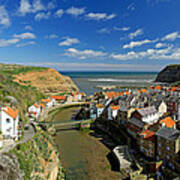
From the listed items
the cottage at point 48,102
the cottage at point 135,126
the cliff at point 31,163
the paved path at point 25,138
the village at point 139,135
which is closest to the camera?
the cliff at point 31,163

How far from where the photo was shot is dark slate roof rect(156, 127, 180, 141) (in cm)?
1952

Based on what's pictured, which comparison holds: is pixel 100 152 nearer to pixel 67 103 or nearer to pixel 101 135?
pixel 101 135

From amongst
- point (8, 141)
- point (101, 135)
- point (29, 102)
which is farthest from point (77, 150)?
point (29, 102)

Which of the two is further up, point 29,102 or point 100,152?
point 29,102

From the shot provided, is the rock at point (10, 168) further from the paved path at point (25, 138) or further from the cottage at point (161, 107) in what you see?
the cottage at point (161, 107)

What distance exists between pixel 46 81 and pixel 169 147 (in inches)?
3045

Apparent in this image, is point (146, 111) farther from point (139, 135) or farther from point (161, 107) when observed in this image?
point (139, 135)

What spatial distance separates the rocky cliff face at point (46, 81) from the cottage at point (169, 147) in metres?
68.7

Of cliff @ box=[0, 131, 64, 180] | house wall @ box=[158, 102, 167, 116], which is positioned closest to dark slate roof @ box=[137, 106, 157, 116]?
house wall @ box=[158, 102, 167, 116]

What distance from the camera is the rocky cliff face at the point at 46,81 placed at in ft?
266

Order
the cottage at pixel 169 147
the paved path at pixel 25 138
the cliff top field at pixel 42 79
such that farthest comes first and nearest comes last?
the cliff top field at pixel 42 79, the cottage at pixel 169 147, the paved path at pixel 25 138

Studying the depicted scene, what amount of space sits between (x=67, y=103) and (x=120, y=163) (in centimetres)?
3990

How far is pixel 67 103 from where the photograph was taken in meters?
58.2

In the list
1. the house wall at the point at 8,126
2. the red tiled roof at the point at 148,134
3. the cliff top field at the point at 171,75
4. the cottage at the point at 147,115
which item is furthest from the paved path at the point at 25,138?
the cliff top field at the point at 171,75
